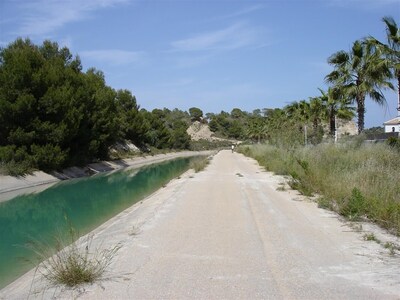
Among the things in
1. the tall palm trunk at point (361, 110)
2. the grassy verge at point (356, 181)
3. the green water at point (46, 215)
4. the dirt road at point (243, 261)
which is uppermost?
the tall palm trunk at point (361, 110)

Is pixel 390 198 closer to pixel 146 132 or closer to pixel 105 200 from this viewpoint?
pixel 105 200

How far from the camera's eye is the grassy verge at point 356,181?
10.9 metres

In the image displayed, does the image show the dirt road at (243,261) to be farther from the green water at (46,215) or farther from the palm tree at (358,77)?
the palm tree at (358,77)

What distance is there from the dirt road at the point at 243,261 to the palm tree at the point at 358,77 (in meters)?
14.3

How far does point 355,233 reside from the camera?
986 centimetres

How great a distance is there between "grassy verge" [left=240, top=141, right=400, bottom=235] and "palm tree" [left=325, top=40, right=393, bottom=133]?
4551 millimetres

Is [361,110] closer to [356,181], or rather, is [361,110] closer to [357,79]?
[357,79]

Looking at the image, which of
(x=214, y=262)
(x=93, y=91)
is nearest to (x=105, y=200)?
(x=214, y=262)

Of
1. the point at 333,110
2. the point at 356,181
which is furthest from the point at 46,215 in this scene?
the point at 333,110

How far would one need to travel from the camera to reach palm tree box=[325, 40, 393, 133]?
24.3 meters

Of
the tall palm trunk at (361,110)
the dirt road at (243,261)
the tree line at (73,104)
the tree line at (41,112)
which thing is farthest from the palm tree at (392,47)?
the tree line at (41,112)

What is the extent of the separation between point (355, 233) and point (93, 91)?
41.5 metres

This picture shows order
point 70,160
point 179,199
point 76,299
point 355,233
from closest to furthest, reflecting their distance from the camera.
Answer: point 76,299 < point 355,233 < point 179,199 < point 70,160

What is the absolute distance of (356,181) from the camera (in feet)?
45.6
